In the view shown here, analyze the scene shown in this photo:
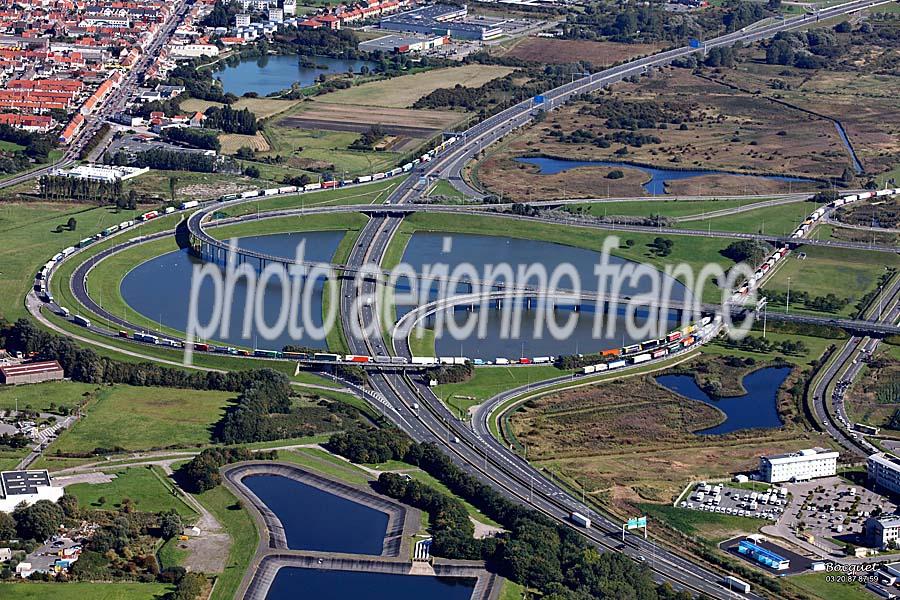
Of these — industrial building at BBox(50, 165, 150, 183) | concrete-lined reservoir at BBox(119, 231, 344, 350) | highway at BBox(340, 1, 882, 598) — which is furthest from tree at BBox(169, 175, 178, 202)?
highway at BBox(340, 1, 882, 598)

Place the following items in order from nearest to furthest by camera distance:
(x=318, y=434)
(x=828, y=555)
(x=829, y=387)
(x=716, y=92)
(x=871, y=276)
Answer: (x=828, y=555)
(x=318, y=434)
(x=829, y=387)
(x=871, y=276)
(x=716, y=92)

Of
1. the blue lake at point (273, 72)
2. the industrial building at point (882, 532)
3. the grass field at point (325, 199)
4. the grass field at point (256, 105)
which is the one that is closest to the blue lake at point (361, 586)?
the industrial building at point (882, 532)

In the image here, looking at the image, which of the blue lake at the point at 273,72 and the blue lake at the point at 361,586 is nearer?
the blue lake at the point at 361,586

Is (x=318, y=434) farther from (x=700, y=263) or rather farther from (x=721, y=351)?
(x=700, y=263)

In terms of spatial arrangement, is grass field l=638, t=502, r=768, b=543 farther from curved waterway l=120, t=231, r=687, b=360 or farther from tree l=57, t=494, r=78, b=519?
tree l=57, t=494, r=78, b=519

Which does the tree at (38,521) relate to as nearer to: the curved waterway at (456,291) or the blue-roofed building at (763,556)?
the curved waterway at (456,291)

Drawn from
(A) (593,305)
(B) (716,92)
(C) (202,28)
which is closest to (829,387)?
(A) (593,305)

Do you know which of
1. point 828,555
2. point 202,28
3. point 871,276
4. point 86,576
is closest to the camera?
point 86,576
